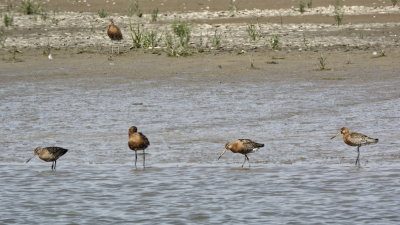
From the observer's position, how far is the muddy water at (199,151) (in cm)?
946

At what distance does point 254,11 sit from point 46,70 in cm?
1404

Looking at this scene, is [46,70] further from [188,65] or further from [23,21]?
[23,21]

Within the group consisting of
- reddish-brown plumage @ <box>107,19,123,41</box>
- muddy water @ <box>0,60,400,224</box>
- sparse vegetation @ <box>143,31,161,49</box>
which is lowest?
muddy water @ <box>0,60,400,224</box>

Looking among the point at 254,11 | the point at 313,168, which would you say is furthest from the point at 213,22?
the point at 313,168

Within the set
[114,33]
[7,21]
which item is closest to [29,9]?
[7,21]

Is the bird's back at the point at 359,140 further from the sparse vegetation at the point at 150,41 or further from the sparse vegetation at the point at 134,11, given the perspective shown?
the sparse vegetation at the point at 134,11

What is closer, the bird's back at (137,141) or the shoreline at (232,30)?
the bird's back at (137,141)

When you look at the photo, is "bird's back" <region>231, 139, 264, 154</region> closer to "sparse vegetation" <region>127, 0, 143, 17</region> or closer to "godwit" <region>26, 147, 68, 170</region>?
"godwit" <region>26, 147, 68, 170</region>

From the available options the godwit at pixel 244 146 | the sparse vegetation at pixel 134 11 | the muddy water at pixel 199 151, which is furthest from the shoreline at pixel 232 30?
the godwit at pixel 244 146

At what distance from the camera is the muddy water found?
9461 mm

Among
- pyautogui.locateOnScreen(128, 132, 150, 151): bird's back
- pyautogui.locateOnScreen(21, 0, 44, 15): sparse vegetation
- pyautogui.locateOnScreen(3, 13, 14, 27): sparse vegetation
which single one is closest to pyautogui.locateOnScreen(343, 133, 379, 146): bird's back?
pyautogui.locateOnScreen(128, 132, 150, 151): bird's back

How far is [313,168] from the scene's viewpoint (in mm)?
11383

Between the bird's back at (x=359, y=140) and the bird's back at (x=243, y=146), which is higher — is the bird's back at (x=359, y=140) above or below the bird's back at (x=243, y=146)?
above

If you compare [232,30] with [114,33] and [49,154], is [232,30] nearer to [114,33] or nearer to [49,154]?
[114,33]
